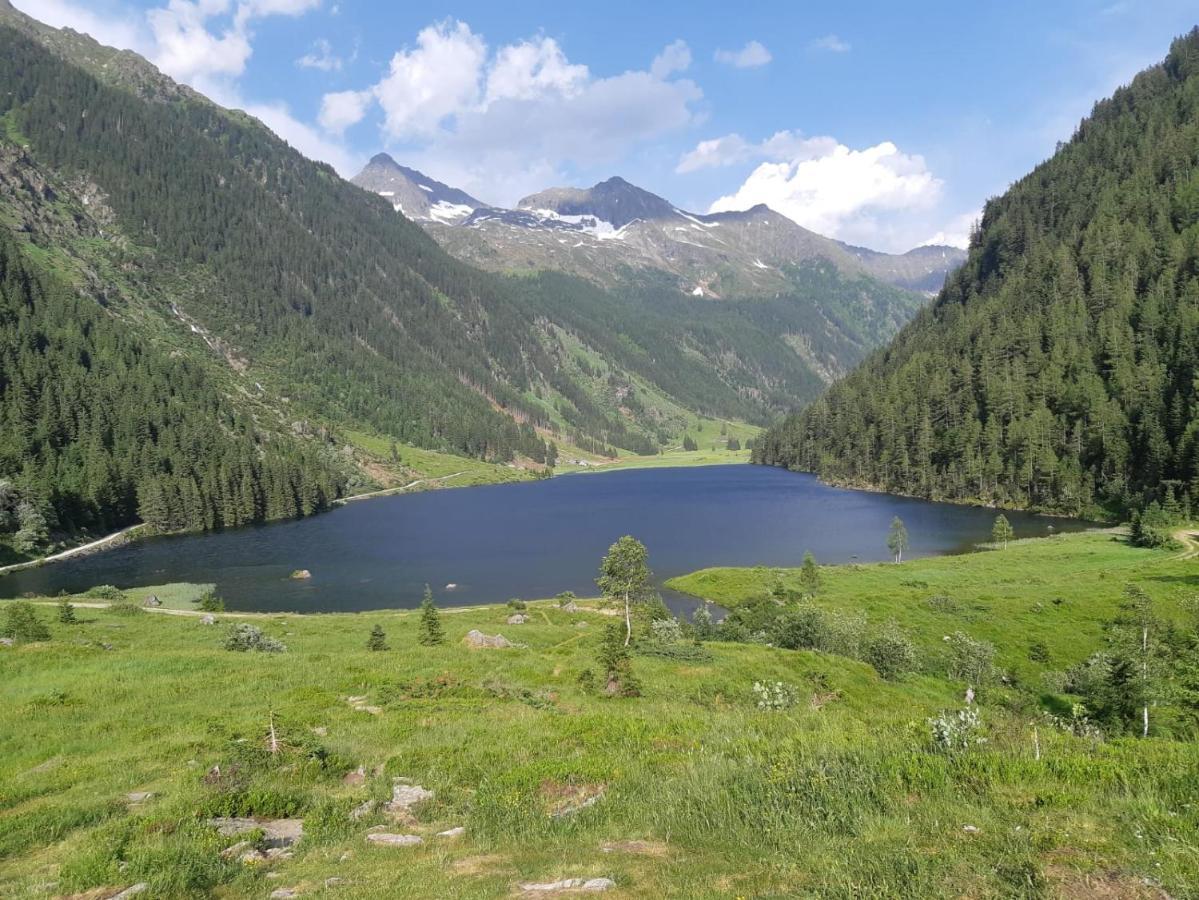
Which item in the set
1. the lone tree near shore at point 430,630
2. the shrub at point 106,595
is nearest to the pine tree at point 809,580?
the lone tree near shore at point 430,630

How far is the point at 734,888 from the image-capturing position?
341 inches

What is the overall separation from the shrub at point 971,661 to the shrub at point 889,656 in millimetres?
3618

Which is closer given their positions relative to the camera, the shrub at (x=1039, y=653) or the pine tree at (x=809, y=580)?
the shrub at (x=1039, y=653)

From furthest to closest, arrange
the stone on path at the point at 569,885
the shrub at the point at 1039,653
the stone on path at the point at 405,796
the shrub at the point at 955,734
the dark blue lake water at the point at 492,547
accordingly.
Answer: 1. the dark blue lake water at the point at 492,547
2. the shrub at the point at 1039,653
3. the stone on path at the point at 405,796
4. the shrub at the point at 955,734
5. the stone on path at the point at 569,885

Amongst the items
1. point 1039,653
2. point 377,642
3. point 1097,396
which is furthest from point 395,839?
point 1097,396

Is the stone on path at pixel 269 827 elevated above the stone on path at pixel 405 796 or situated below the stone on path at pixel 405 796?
above

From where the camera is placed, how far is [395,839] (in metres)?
12.6

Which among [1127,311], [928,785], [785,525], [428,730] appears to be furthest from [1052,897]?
[1127,311]

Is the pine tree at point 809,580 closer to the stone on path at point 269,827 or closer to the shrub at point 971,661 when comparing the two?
the shrub at point 971,661

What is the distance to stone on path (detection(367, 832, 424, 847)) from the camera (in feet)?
40.2

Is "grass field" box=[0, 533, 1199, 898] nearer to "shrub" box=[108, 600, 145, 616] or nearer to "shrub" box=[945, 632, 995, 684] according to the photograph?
"shrub" box=[945, 632, 995, 684]

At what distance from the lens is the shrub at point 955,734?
515 inches

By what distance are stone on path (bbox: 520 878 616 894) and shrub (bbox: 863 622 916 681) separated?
147 feet

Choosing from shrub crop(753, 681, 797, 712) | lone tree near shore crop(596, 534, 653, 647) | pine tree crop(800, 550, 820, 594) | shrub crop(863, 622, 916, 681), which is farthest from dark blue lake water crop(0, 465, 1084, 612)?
shrub crop(753, 681, 797, 712)
